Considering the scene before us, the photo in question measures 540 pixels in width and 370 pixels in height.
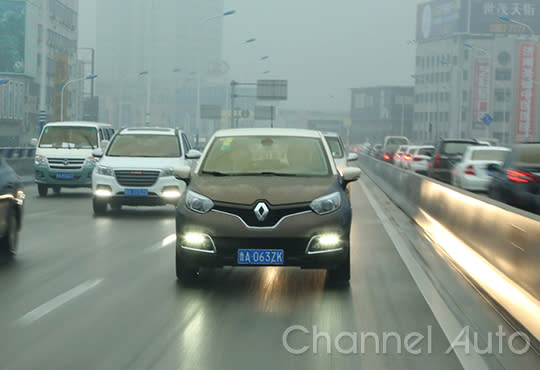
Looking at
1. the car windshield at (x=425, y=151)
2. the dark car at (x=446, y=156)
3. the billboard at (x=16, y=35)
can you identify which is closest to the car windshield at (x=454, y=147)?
the dark car at (x=446, y=156)

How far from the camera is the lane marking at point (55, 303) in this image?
668 cm

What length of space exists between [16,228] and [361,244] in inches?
182

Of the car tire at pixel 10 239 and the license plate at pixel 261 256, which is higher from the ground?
the license plate at pixel 261 256

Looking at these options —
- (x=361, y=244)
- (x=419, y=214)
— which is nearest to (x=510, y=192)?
(x=419, y=214)

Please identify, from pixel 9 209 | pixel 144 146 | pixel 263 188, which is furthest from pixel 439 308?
pixel 144 146

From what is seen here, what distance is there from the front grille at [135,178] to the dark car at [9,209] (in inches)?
236

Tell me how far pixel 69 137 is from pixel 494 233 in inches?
634

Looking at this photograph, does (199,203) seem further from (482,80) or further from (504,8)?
(504,8)

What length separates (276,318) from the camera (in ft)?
22.7

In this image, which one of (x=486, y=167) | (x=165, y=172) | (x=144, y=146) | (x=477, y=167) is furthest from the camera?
(x=477, y=167)

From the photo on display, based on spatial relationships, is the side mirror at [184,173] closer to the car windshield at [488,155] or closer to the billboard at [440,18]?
the car windshield at [488,155]

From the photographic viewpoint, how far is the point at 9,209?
1010 centimetres

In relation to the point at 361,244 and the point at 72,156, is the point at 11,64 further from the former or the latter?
the point at 361,244

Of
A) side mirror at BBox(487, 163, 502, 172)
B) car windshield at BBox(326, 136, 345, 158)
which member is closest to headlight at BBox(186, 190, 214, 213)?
side mirror at BBox(487, 163, 502, 172)
